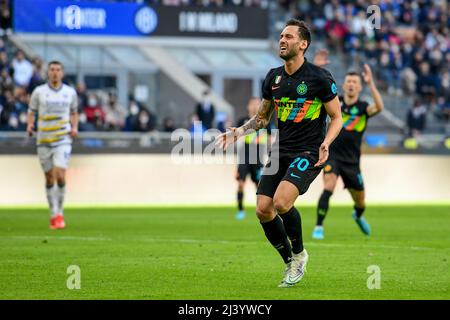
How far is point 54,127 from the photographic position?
747 inches

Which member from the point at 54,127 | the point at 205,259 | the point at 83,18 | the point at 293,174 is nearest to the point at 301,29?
the point at 293,174

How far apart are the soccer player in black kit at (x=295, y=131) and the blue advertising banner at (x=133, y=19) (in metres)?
21.9

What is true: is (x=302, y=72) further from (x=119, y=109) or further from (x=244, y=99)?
(x=244, y=99)

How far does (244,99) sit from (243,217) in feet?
57.6

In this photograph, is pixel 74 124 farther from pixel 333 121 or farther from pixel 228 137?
pixel 333 121

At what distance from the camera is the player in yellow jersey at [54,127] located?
18.8 m

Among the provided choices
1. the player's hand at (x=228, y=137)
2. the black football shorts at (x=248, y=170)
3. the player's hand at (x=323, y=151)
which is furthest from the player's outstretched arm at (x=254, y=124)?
the black football shorts at (x=248, y=170)

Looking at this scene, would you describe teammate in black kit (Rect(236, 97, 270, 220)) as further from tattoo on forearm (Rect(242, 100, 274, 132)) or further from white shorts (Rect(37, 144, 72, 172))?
tattoo on forearm (Rect(242, 100, 274, 132))

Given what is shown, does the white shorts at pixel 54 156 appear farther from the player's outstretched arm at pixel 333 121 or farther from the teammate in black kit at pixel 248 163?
the player's outstretched arm at pixel 333 121

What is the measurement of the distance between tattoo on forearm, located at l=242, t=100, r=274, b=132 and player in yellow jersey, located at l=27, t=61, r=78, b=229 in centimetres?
766

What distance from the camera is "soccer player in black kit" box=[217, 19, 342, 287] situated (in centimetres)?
1112

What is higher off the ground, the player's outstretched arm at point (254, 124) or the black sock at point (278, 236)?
the player's outstretched arm at point (254, 124)

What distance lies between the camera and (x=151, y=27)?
117ft

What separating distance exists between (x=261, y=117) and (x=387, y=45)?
28592 millimetres
